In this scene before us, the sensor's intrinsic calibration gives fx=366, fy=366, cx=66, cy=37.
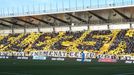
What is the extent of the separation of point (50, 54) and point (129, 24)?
65.8ft

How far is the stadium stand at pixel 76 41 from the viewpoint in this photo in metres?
72.2

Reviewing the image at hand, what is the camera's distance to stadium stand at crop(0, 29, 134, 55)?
7225 cm

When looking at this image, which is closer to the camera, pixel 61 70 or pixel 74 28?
pixel 61 70

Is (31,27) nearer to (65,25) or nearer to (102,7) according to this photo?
(65,25)

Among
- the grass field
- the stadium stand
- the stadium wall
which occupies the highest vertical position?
the stadium wall

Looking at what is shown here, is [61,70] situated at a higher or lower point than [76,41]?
lower

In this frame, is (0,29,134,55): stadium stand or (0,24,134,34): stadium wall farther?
(0,24,134,34): stadium wall

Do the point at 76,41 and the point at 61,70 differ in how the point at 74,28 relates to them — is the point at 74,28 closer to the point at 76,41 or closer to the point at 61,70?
the point at 76,41

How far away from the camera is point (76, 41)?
80.8 meters

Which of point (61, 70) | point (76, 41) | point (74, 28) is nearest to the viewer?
point (61, 70)

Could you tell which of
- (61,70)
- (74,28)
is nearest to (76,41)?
(74,28)

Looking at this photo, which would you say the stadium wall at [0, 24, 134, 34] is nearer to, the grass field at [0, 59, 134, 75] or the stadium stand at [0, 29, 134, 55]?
the stadium stand at [0, 29, 134, 55]

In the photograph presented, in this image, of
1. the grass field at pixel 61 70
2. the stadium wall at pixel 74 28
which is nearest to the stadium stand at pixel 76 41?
the stadium wall at pixel 74 28

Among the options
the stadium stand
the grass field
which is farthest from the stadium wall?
the grass field
